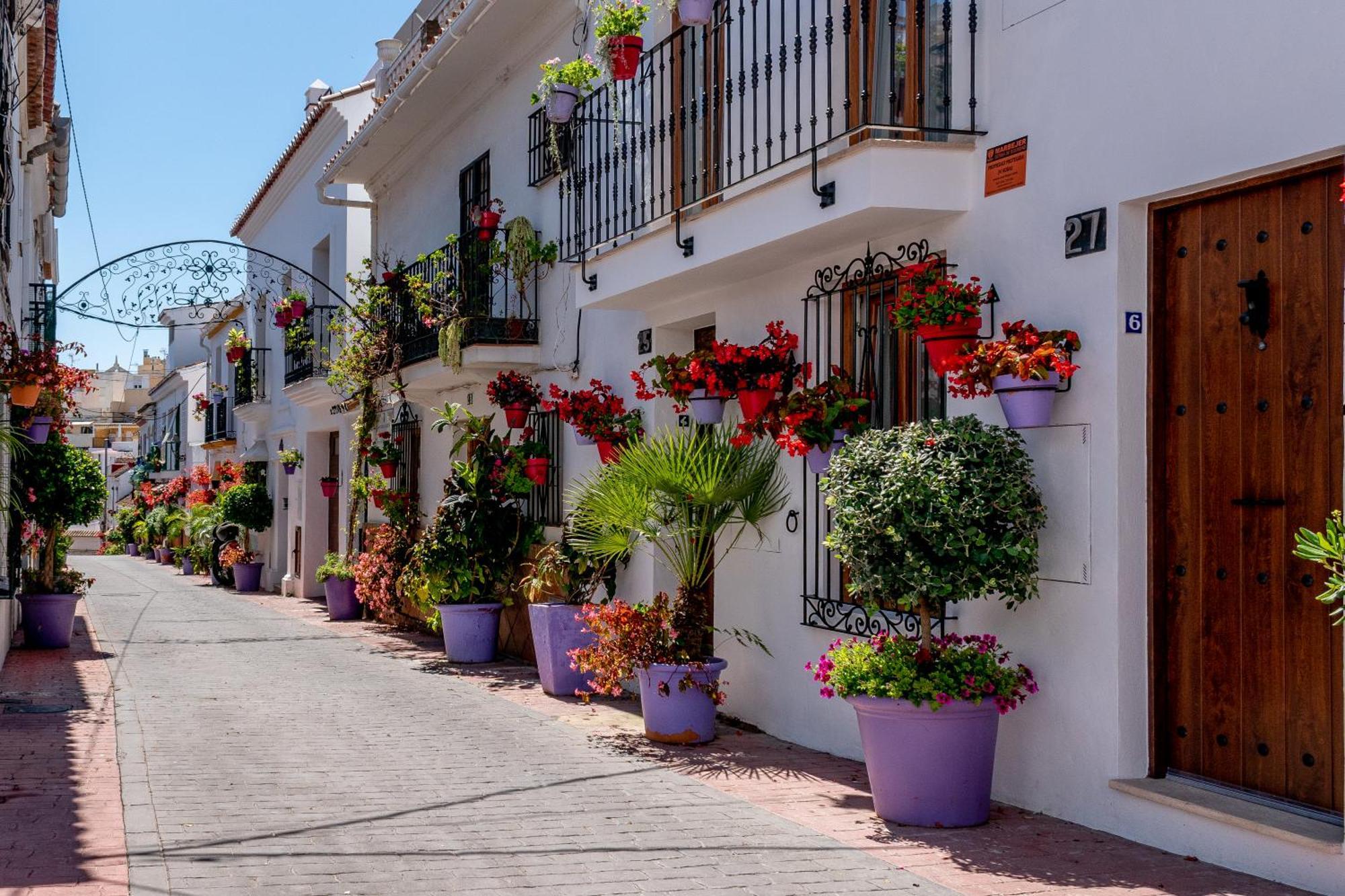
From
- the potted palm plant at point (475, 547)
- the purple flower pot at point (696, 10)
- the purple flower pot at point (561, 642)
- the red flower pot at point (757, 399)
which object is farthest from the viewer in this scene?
the potted palm plant at point (475, 547)

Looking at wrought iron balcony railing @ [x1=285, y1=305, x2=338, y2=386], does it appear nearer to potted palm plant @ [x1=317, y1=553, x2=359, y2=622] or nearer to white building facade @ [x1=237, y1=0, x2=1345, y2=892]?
potted palm plant @ [x1=317, y1=553, x2=359, y2=622]

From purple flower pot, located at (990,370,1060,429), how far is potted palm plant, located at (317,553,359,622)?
42.1 feet

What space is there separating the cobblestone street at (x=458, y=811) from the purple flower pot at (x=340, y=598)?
6.38 meters

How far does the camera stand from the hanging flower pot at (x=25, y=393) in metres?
10.8

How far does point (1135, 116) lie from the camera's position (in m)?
5.96

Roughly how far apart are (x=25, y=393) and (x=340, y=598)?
7.38m

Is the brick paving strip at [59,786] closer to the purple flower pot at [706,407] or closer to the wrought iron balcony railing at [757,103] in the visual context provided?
the purple flower pot at [706,407]

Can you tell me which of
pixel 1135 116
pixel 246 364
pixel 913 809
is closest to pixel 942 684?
pixel 913 809

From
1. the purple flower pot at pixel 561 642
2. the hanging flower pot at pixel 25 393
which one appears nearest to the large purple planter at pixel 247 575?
the hanging flower pot at pixel 25 393

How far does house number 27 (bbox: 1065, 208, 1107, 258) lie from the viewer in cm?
610

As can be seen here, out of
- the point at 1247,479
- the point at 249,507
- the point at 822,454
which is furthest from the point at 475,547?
the point at 249,507

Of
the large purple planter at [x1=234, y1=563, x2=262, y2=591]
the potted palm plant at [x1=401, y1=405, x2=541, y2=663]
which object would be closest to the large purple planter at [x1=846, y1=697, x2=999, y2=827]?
the potted palm plant at [x1=401, y1=405, x2=541, y2=663]

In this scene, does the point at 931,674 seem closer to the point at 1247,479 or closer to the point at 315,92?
the point at 1247,479

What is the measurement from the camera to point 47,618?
13.9 metres
